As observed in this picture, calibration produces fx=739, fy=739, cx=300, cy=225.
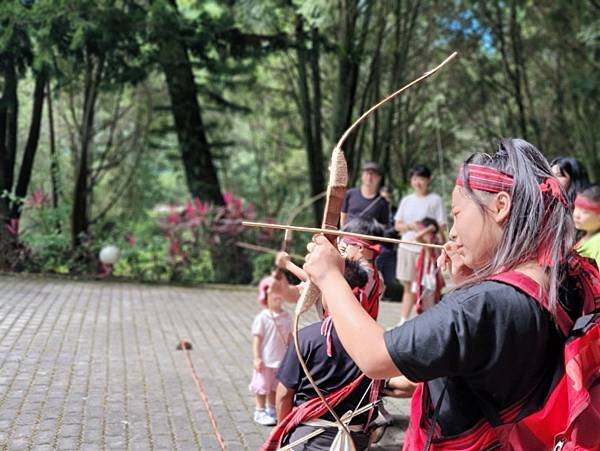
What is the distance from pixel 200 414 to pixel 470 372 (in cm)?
422

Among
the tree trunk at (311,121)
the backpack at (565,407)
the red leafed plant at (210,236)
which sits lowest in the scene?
the red leafed plant at (210,236)

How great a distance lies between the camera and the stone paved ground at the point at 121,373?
520cm

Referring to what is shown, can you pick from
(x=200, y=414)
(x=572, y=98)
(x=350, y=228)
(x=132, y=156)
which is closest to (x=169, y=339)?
(x=200, y=414)

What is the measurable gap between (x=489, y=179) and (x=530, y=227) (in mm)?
170

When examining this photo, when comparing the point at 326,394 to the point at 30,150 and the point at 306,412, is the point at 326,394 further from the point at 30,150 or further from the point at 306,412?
the point at 30,150

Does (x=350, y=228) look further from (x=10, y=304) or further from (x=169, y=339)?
(x=10, y=304)

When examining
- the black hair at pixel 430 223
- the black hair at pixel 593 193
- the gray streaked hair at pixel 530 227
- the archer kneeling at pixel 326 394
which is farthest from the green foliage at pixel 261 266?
the gray streaked hair at pixel 530 227

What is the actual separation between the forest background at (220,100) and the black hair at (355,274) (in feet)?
30.4

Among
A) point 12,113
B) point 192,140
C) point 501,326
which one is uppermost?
point 12,113

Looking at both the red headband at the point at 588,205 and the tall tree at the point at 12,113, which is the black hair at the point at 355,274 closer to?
the red headband at the point at 588,205

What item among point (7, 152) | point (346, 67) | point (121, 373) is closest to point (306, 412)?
point (121, 373)

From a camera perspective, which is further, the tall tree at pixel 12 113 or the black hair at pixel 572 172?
the tall tree at pixel 12 113

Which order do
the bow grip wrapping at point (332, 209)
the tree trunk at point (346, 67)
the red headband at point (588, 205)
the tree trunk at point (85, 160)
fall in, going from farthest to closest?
the tree trunk at point (346, 67)
the tree trunk at point (85, 160)
the red headband at point (588, 205)
the bow grip wrapping at point (332, 209)

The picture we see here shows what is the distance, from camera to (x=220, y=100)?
16.4 metres
